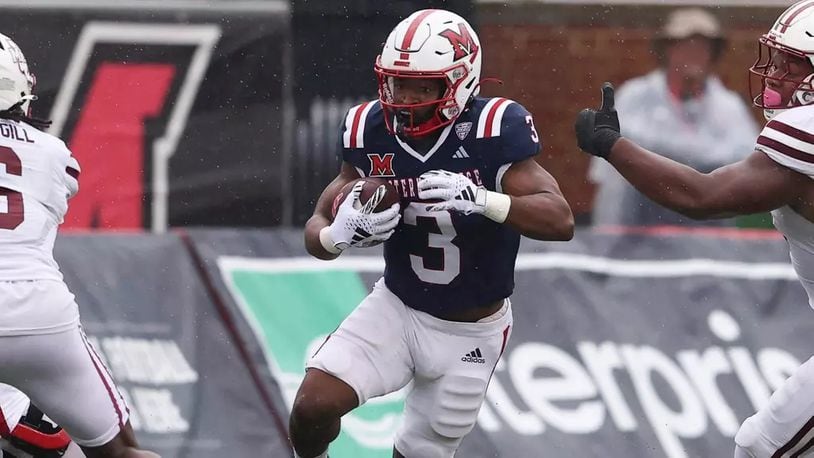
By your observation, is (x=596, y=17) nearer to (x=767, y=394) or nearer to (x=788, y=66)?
(x=767, y=394)

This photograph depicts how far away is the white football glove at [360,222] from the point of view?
5.09 meters

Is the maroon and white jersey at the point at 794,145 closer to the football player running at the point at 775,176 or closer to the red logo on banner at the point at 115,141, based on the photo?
the football player running at the point at 775,176

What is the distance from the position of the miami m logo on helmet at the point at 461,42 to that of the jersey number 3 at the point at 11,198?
1.43 metres

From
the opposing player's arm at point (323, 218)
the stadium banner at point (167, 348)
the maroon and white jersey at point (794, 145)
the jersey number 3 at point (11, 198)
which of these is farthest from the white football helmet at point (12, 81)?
the maroon and white jersey at point (794, 145)

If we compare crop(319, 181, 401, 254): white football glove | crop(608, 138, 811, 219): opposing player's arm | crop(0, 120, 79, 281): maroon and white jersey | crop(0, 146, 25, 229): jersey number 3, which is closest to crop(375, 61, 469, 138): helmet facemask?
crop(319, 181, 401, 254): white football glove

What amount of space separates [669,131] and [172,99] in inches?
91.8

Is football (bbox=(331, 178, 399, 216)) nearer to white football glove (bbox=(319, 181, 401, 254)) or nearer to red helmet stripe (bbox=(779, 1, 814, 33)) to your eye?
white football glove (bbox=(319, 181, 401, 254))

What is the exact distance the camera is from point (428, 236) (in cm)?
538

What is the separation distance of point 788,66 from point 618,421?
1.96 metres

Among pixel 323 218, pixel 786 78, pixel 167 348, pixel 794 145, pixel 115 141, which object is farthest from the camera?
pixel 115 141

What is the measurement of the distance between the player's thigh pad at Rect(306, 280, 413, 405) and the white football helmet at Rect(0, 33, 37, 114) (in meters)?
1.28

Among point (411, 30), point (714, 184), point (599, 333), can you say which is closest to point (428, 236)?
point (411, 30)

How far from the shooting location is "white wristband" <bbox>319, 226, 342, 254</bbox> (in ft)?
17.1

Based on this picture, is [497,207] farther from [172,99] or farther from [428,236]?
[172,99]
